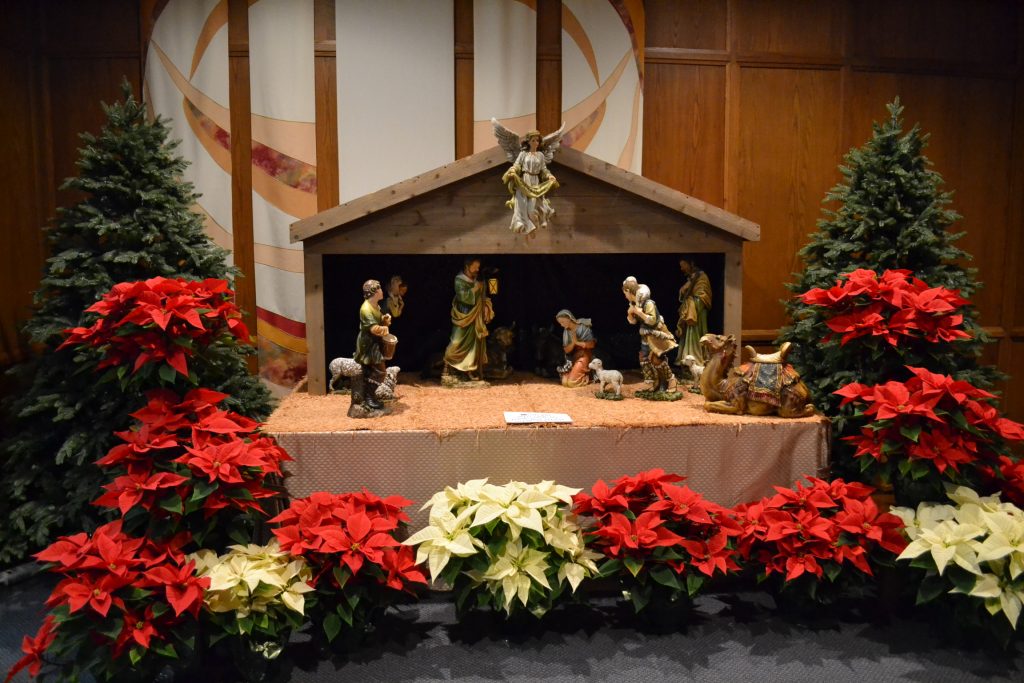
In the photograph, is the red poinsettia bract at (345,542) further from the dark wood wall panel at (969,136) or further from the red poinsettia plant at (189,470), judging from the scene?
the dark wood wall panel at (969,136)

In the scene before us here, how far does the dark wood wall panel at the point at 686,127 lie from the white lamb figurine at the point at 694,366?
1428 millimetres

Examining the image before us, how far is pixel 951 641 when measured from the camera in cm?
→ 326

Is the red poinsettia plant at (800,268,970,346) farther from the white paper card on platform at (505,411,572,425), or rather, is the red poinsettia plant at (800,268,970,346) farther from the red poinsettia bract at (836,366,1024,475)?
the white paper card on platform at (505,411,572,425)

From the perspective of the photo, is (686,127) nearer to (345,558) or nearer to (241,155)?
(241,155)

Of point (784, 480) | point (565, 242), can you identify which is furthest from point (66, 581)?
point (784, 480)

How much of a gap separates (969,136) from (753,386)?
10.5 ft

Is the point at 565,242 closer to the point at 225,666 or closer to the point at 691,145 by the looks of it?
the point at 691,145

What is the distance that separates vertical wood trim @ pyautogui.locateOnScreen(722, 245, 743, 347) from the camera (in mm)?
4387

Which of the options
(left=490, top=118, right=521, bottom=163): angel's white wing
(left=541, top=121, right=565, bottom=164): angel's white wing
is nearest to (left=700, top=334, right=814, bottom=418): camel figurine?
(left=541, top=121, right=565, bottom=164): angel's white wing

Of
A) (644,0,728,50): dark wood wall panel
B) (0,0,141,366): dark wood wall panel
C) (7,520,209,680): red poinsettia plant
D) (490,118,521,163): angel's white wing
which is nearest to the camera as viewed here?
(7,520,209,680): red poinsettia plant

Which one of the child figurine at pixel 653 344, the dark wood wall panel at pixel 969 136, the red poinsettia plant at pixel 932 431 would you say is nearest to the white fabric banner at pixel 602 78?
the child figurine at pixel 653 344

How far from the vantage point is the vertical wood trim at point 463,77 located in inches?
197

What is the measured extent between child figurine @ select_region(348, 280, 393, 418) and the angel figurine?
87 centimetres

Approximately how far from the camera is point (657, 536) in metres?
3.20
